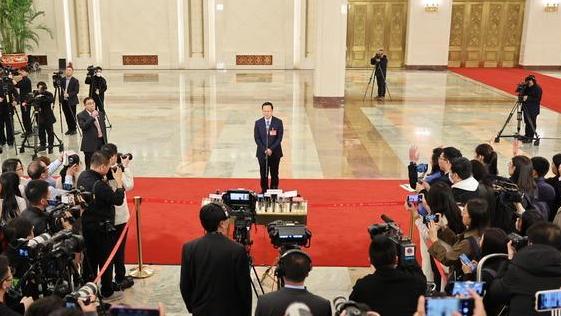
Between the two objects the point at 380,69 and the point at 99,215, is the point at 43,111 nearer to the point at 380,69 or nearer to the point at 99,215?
the point at 99,215

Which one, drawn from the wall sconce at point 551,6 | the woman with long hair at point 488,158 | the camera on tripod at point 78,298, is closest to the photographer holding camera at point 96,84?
the woman with long hair at point 488,158

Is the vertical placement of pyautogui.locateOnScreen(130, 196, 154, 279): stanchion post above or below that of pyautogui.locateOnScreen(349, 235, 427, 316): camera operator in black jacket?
below

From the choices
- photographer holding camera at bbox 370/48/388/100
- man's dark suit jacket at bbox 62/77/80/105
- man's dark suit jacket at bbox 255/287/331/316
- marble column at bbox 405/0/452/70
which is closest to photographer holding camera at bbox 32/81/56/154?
man's dark suit jacket at bbox 62/77/80/105

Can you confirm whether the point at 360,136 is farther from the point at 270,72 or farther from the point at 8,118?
the point at 270,72

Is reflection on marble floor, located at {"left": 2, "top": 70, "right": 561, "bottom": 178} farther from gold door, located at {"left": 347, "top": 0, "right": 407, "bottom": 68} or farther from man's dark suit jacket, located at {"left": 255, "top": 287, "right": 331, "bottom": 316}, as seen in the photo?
man's dark suit jacket, located at {"left": 255, "top": 287, "right": 331, "bottom": 316}

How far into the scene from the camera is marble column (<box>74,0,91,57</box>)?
25.6 m

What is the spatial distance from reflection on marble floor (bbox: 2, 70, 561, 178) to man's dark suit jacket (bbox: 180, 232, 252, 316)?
6.06 metres

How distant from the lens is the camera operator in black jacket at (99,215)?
5.24 meters

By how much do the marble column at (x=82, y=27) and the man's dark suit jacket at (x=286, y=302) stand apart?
24.9 m

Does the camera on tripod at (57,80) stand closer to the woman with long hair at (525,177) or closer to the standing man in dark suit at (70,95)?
the standing man in dark suit at (70,95)

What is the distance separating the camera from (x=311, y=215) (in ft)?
26.5

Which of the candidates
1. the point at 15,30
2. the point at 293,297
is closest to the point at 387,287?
the point at 293,297

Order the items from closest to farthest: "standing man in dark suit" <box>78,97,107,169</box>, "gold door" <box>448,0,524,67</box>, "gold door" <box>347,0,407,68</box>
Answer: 1. "standing man in dark suit" <box>78,97,107,169</box>
2. "gold door" <box>448,0,524,67</box>
3. "gold door" <box>347,0,407,68</box>

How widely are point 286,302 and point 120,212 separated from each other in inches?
115
